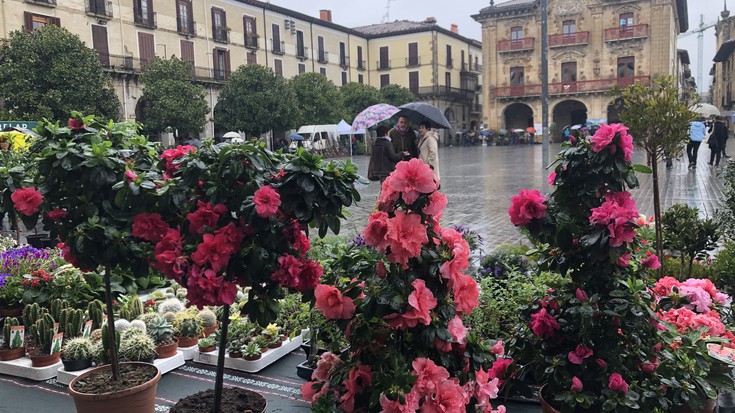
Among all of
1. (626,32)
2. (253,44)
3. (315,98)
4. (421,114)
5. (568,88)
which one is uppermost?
(626,32)

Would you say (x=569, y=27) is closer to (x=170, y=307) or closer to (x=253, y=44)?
(x=253, y=44)

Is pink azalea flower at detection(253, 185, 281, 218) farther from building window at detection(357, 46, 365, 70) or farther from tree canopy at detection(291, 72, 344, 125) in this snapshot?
building window at detection(357, 46, 365, 70)

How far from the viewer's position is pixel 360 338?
261 centimetres

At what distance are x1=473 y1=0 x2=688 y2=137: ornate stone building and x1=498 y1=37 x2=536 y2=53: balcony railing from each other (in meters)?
0.07

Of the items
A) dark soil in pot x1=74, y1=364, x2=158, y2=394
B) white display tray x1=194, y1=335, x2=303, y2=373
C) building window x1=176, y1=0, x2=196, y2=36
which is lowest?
white display tray x1=194, y1=335, x2=303, y2=373

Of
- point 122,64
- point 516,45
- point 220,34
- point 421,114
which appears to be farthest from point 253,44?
point 421,114

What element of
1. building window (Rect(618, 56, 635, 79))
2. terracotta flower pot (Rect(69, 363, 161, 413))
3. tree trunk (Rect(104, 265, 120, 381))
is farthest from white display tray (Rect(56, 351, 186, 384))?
building window (Rect(618, 56, 635, 79))

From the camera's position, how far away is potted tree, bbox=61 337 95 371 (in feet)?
14.0

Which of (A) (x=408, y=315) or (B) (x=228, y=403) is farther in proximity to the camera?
(B) (x=228, y=403)

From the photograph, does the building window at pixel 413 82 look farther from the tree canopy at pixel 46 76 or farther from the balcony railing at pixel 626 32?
the tree canopy at pixel 46 76

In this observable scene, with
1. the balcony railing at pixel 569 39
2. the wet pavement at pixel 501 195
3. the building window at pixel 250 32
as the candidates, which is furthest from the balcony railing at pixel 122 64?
the balcony railing at pixel 569 39

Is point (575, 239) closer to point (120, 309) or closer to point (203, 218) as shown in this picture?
point (203, 218)

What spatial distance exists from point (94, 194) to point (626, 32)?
4515cm

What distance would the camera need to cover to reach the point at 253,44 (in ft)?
125
